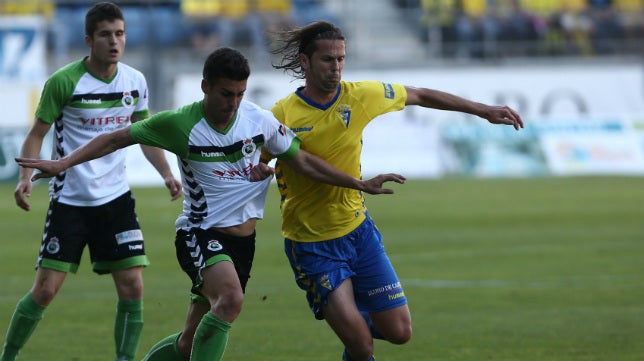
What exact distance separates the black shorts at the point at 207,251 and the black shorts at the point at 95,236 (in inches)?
45.6


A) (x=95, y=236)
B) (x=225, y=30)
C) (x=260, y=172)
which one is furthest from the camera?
(x=225, y=30)

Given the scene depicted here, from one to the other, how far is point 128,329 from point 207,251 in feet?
4.93

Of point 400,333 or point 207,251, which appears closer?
point 207,251

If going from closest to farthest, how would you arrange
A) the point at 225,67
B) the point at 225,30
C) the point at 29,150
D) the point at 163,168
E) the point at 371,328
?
the point at 225,67 → the point at 371,328 → the point at 29,150 → the point at 163,168 → the point at 225,30

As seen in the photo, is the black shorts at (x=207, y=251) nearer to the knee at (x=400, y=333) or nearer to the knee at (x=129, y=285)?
the knee at (x=400, y=333)

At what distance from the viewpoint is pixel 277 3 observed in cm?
3253

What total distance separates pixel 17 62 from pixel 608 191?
15.6 m

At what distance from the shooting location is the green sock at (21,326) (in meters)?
7.51

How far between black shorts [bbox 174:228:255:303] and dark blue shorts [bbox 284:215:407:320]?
1.22ft

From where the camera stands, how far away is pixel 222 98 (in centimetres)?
638

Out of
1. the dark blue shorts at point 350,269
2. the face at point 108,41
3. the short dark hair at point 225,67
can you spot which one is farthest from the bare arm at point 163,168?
the short dark hair at point 225,67

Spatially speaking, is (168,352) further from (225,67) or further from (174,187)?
(225,67)

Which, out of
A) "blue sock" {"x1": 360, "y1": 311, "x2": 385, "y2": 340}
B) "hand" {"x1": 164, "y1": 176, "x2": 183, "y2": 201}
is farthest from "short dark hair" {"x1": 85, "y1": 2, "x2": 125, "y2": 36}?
"blue sock" {"x1": 360, "y1": 311, "x2": 385, "y2": 340}

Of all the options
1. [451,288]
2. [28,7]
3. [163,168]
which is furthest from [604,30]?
[163,168]
